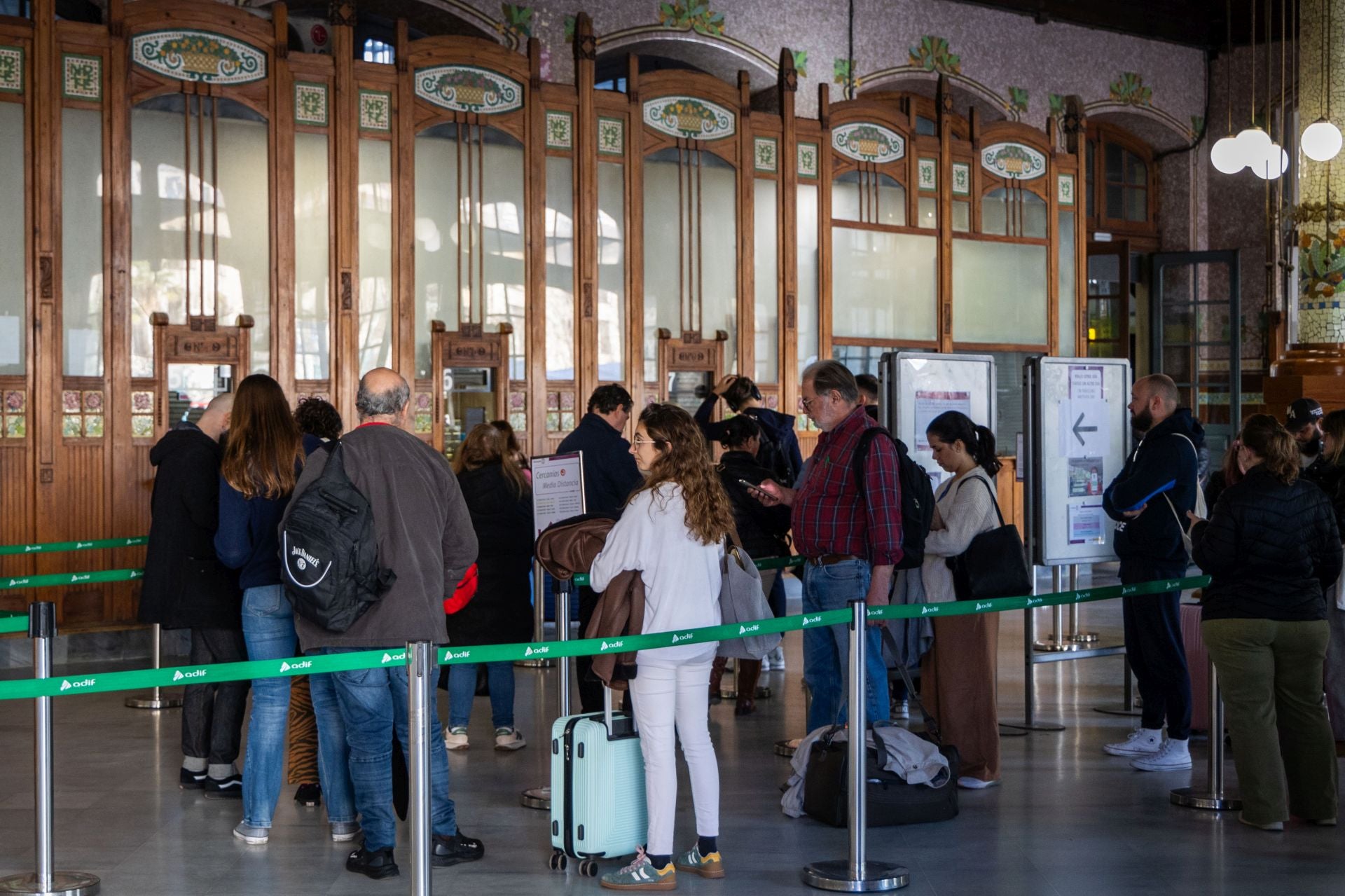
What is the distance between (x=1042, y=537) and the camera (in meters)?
7.24

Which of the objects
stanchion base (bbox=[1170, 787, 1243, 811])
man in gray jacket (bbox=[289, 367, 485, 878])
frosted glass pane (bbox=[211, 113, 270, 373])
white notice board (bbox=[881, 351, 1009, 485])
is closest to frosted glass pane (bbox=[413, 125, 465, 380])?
frosted glass pane (bbox=[211, 113, 270, 373])

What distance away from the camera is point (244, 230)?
9.49 m

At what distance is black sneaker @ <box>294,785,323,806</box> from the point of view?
552 cm

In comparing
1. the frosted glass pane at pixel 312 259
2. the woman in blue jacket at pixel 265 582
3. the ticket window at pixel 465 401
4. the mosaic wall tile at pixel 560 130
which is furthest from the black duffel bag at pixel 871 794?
the mosaic wall tile at pixel 560 130

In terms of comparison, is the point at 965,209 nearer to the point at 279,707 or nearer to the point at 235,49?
the point at 235,49

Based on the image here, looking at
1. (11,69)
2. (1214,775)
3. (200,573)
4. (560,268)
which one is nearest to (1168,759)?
(1214,775)

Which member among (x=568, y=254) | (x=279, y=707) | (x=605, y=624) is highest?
(x=568, y=254)

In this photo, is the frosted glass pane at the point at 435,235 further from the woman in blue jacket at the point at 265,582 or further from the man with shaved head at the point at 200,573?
the woman in blue jacket at the point at 265,582

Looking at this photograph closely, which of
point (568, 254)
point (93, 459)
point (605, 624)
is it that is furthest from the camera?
point (568, 254)

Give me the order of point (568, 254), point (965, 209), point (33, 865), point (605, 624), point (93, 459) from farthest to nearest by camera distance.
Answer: point (965, 209)
point (568, 254)
point (93, 459)
point (33, 865)
point (605, 624)

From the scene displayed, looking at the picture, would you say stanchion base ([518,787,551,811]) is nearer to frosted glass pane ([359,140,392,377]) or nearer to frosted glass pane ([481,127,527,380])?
frosted glass pane ([359,140,392,377])

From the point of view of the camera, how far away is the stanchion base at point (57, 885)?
4312mm

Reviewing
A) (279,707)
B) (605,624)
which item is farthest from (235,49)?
(605,624)

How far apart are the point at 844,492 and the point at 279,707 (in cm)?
213
